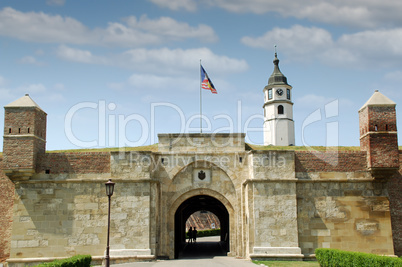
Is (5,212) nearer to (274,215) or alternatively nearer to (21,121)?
(21,121)

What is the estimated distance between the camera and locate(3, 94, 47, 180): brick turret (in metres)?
19.6

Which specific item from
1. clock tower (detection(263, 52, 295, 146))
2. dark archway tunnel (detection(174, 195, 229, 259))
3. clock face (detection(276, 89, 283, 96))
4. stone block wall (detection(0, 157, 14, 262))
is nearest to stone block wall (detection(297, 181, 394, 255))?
dark archway tunnel (detection(174, 195, 229, 259))

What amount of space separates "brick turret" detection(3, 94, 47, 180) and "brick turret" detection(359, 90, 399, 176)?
15.2m

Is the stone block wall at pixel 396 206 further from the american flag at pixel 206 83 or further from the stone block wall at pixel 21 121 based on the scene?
the stone block wall at pixel 21 121

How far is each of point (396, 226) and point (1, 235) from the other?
60.4ft

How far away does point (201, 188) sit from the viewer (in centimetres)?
2078

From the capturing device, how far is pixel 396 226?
66.3ft

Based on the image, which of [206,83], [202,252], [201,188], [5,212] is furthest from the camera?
[202,252]

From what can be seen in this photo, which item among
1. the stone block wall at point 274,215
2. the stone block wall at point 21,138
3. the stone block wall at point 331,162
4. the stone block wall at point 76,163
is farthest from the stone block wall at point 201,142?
the stone block wall at point 21,138

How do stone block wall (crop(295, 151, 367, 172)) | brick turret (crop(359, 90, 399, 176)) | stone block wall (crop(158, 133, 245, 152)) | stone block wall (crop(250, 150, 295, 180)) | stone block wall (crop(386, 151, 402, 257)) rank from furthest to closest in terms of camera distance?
stone block wall (crop(158, 133, 245, 152))
stone block wall (crop(295, 151, 367, 172))
stone block wall (crop(386, 151, 402, 257))
stone block wall (crop(250, 150, 295, 180))
brick turret (crop(359, 90, 399, 176))

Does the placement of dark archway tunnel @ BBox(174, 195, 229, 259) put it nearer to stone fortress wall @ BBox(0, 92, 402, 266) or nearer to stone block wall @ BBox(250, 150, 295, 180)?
stone fortress wall @ BBox(0, 92, 402, 266)

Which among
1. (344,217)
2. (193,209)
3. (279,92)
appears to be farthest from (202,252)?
(279,92)

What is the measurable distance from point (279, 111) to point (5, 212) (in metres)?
53.5

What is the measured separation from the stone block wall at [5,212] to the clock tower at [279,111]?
51.3 m
